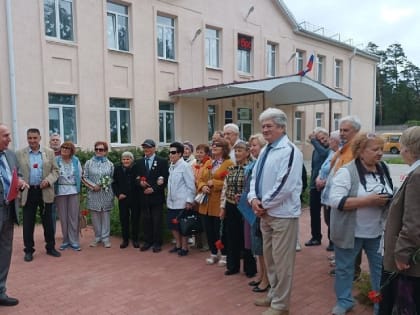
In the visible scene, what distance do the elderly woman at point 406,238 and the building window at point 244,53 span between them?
1526 cm

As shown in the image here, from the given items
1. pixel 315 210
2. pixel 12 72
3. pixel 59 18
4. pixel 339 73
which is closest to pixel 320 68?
pixel 339 73

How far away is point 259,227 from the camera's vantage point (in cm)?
381

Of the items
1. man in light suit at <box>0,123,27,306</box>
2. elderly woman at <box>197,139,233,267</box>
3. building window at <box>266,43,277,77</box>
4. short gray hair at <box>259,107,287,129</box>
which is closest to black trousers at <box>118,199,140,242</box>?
elderly woman at <box>197,139,233,267</box>

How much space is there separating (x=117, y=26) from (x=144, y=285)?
1076 cm

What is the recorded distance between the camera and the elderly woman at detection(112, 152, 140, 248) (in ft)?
19.3

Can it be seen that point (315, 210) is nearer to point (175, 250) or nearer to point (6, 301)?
point (175, 250)

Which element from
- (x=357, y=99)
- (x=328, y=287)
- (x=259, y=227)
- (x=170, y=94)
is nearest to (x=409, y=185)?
(x=259, y=227)

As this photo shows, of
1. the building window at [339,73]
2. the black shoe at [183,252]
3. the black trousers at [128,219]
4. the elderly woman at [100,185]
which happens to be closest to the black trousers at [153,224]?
the black trousers at [128,219]

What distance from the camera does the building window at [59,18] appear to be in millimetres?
11148

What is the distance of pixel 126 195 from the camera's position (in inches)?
231

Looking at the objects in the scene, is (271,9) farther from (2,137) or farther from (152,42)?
(2,137)

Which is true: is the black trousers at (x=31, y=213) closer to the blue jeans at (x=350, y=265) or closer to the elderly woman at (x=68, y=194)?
the elderly woman at (x=68, y=194)

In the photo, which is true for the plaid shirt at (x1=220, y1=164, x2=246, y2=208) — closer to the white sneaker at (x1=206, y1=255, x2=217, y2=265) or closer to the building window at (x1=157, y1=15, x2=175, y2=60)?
the white sneaker at (x1=206, y1=255, x2=217, y2=265)

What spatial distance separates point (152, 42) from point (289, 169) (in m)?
11.6
